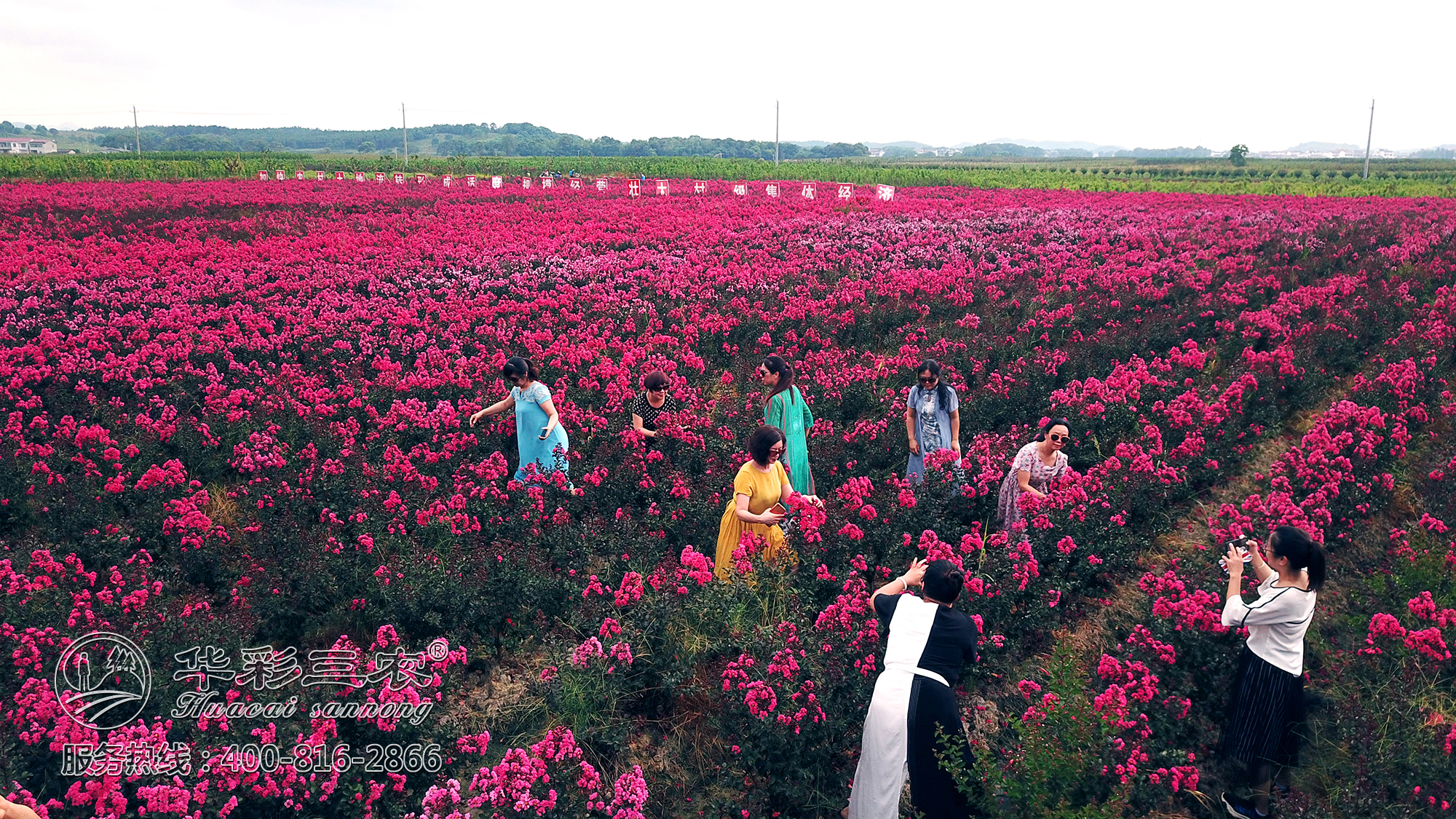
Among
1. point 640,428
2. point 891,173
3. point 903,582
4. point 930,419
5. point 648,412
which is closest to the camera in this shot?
point 903,582

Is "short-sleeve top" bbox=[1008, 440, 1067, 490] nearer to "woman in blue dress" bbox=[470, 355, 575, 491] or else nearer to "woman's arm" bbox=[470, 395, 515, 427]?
"woman in blue dress" bbox=[470, 355, 575, 491]

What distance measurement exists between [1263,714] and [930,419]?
346 centimetres

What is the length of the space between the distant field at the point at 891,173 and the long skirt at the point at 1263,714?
127ft

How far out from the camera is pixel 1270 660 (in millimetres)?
4016

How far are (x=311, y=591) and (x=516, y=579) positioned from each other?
1.34 m

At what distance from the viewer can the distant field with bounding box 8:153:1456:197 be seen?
39.6 m

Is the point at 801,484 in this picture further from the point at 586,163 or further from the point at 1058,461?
the point at 586,163

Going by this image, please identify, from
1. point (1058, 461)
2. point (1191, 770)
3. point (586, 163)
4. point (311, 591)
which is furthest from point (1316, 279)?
point (586, 163)

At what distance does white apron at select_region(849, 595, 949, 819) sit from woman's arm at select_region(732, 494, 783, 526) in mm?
1533

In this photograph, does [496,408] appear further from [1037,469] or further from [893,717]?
[893,717]

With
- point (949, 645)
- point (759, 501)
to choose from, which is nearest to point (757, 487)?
point (759, 501)

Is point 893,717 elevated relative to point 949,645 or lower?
lower

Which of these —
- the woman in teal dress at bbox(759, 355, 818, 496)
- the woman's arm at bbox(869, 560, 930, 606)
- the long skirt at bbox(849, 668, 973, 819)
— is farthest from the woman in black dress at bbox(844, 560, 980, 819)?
the woman in teal dress at bbox(759, 355, 818, 496)

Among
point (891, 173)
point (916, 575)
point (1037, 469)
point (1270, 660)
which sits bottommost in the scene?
point (1270, 660)
